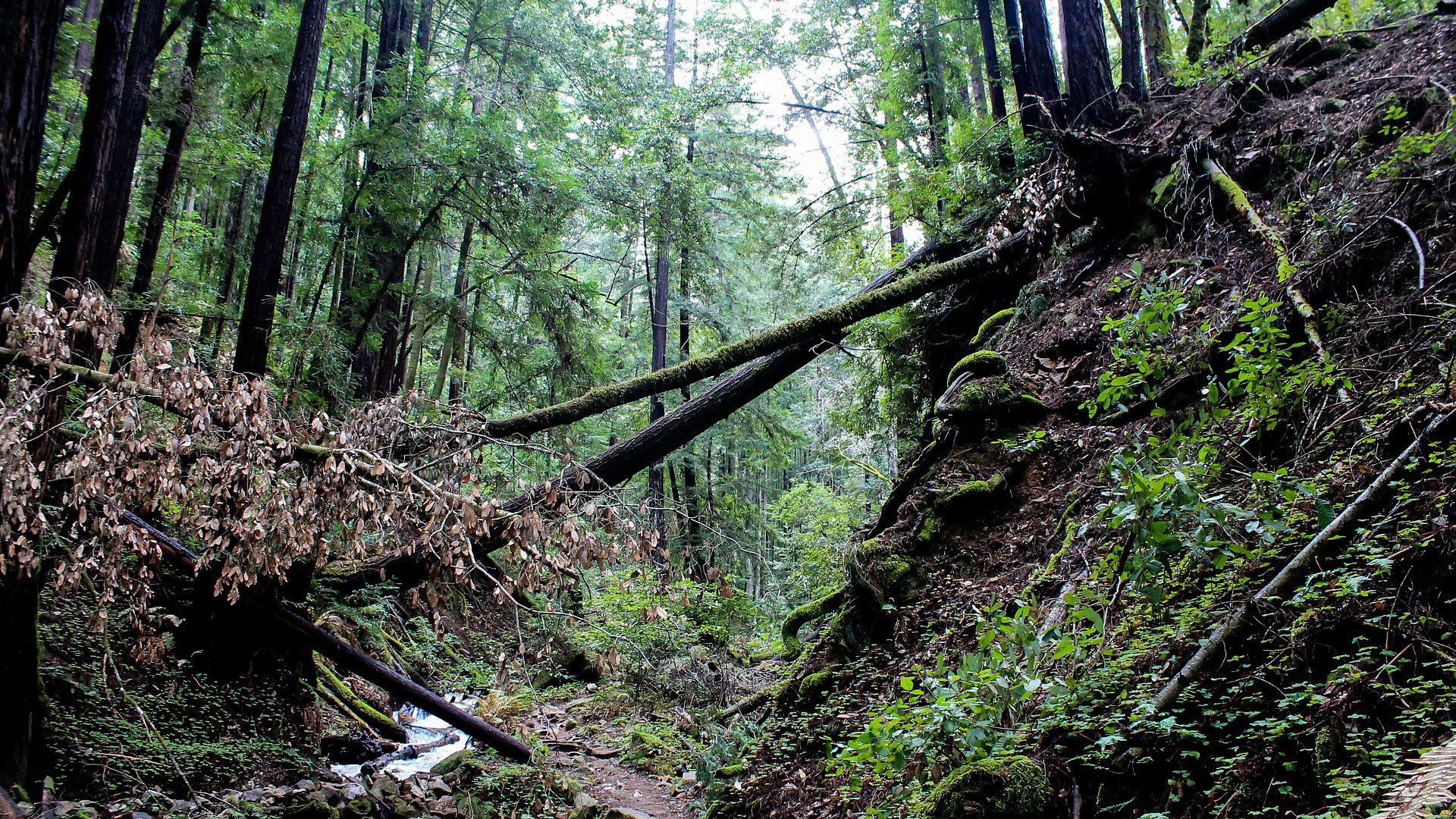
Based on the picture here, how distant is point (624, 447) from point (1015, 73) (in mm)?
6878

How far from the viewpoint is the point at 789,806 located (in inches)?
178

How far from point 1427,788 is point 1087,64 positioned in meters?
7.70

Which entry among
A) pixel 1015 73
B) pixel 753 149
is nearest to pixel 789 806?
pixel 1015 73

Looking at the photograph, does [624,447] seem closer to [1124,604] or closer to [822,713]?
[822,713]

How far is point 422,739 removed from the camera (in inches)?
320

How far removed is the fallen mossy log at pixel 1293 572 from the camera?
2742 mm

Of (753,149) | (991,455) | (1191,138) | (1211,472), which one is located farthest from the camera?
(753,149)

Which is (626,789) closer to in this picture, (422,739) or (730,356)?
(422,739)

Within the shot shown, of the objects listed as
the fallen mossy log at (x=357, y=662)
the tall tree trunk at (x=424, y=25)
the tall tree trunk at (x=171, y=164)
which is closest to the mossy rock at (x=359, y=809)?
the fallen mossy log at (x=357, y=662)

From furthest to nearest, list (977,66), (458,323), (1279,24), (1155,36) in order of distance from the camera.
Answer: (977,66), (458,323), (1155,36), (1279,24)

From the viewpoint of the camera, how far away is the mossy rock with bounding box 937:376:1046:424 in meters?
5.93

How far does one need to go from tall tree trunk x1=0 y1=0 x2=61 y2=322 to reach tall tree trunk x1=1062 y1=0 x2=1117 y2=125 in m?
8.01

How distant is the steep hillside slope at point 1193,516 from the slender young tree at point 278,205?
17.8 ft

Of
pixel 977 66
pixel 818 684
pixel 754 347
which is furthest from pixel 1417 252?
pixel 977 66
